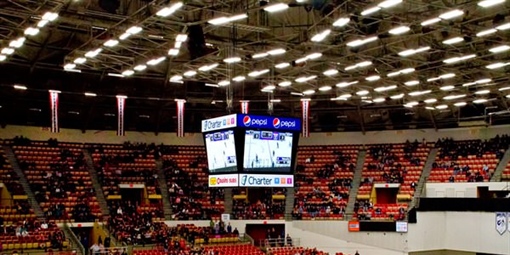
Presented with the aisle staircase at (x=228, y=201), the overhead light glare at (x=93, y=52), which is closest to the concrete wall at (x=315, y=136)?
the aisle staircase at (x=228, y=201)

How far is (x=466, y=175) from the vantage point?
132 ft

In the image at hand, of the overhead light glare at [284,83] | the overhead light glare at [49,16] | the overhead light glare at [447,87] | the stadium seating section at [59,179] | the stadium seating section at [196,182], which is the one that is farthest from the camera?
the stadium seating section at [59,179]

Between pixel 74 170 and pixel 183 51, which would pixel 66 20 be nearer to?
pixel 183 51

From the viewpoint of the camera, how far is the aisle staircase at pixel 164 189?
40.2 m

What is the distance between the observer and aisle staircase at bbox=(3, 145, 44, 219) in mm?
35844

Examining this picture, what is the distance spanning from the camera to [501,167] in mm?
39906

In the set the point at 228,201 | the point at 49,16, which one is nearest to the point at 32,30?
the point at 49,16

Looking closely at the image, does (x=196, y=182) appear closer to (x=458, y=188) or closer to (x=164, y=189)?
(x=164, y=189)

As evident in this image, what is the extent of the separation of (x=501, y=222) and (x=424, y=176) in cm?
807

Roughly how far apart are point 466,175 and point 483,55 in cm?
1261

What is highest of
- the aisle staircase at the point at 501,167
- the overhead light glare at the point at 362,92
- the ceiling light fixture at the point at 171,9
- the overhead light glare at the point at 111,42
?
the overhead light glare at the point at 111,42

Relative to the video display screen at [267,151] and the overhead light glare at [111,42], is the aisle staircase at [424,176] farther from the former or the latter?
the overhead light glare at [111,42]

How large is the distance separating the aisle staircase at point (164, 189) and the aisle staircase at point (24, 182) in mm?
7635

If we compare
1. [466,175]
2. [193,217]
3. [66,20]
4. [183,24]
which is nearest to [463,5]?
[183,24]
